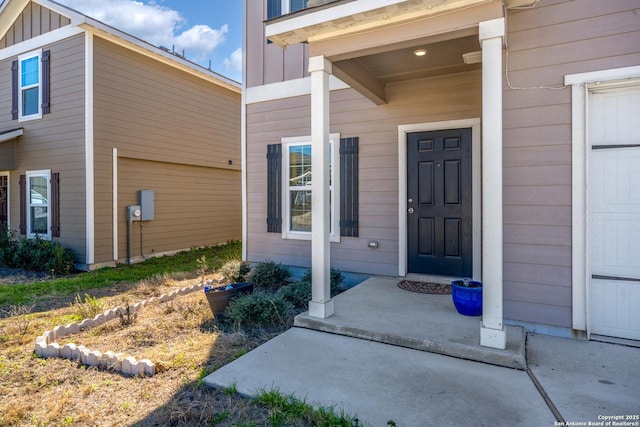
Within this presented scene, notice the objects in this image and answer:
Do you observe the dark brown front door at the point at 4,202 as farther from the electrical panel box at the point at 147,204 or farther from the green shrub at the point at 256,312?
the green shrub at the point at 256,312

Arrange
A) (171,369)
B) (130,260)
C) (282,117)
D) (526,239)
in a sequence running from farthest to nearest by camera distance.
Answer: (130,260), (282,117), (526,239), (171,369)

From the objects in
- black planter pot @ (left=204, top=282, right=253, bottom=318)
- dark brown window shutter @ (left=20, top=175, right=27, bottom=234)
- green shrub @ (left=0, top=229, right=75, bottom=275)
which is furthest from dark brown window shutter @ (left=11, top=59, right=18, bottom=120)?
black planter pot @ (left=204, top=282, right=253, bottom=318)

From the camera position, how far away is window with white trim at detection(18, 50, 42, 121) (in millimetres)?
7613

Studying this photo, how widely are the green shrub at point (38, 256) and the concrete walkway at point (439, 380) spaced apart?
5.49m

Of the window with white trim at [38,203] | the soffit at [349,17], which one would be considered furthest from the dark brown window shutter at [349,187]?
the window with white trim at [38,203]

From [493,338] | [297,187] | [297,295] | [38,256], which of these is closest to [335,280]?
[297,295]

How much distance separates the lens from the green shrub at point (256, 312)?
Result: 3.70 meters

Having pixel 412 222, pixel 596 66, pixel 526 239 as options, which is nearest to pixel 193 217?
pixel 412 222

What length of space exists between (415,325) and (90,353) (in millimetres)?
2612

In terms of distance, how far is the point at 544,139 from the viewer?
3.24 m

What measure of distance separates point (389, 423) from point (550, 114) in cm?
278

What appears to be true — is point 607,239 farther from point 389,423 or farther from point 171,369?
point 171,369

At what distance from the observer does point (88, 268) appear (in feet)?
22.6

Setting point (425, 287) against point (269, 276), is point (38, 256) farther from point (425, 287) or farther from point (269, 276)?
point (425, 287)
